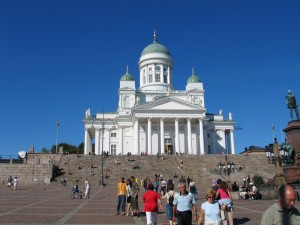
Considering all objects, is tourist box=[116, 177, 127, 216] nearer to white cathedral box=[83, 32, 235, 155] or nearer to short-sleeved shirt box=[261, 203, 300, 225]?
short-sleeved shirt box=[261, 203, 300, 225]

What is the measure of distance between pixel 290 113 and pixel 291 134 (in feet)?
7.27

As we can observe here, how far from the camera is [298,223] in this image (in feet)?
14.1

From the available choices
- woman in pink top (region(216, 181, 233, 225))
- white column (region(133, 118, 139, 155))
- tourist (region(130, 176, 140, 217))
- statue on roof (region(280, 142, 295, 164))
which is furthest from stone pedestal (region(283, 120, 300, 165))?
white column (region(133, 118, 139, 155))

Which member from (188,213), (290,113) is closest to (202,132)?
(290,113)

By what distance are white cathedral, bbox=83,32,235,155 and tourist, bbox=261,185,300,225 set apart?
179 ft

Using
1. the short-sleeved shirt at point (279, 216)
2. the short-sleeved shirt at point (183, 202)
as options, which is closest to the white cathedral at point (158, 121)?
the short-sleeved shirt at point (183, 202)

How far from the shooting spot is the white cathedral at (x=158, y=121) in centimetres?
Result: 6334

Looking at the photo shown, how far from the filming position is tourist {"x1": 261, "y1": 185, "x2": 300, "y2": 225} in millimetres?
4285

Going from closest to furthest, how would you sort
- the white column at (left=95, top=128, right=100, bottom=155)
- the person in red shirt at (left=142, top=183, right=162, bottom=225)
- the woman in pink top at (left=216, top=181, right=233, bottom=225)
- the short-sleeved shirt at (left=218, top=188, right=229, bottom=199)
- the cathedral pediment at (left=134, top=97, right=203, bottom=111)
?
the person in red shirt at (left=142, top=183, right=162, bottom=225) < the woman in pink top at (left=216, top=181, right=233, bottom=225) < the short-sleeved shirt at (left=218, top=188, right=229, bottom=199) < the cathedral pediment at (left=134, top=97, right=203, bottom=111) < the white column at (left=95, top=128, right=100, bottom=155)

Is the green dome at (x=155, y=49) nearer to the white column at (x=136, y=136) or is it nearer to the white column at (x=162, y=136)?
the white column at (x=162, y=136)

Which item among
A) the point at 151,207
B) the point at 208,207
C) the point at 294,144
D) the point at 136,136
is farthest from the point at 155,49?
the point at 208,207

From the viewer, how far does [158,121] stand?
6594 centimetres

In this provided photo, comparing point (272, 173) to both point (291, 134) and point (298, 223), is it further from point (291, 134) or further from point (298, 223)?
point (298, 223)

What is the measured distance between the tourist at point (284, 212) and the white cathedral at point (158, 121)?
54569mm
